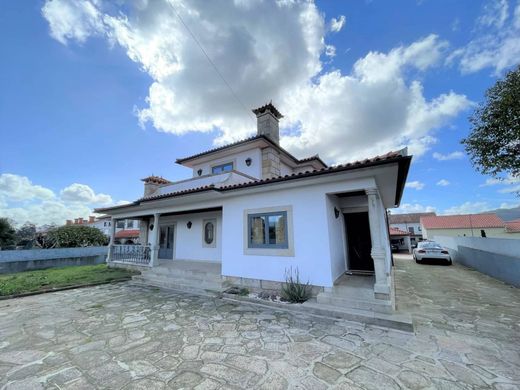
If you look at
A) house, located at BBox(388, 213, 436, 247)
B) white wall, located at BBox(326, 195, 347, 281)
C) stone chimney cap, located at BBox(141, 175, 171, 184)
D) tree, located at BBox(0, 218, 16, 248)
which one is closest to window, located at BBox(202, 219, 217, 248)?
stone chimney cap, located at BBox(141, 175, 171, 184)

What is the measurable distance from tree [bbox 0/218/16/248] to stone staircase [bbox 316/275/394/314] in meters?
29.3

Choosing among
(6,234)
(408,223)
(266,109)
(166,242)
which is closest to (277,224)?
(266,109)

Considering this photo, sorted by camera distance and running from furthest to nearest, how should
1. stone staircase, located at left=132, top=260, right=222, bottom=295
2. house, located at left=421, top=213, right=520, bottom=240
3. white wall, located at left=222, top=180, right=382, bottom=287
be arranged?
1. house, located at left=421, top=213, right=520, bottom=240
2. stone staircase, located at left=132, top=260, right=222, bottom=295
3. white wall, located at left=222, top=180, right=382, bottom=287

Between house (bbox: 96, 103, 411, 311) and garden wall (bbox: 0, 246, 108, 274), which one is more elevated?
house (bbox: 96, 103, 411, 311)

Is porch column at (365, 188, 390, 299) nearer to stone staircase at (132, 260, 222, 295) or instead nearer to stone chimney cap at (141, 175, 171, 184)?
stone staircase at (132, 260, 222, 295)

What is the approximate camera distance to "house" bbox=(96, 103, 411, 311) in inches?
221

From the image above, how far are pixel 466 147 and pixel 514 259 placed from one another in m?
6.08

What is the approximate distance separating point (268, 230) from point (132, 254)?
899 cm

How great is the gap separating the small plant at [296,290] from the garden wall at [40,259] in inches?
634

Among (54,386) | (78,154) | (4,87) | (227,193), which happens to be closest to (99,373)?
(54,386)

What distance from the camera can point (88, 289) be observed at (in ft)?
27.2

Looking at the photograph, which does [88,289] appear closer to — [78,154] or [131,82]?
[131,82]

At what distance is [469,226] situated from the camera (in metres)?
31.1

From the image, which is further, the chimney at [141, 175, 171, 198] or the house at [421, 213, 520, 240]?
the house at [421, 213, 520, 240]
